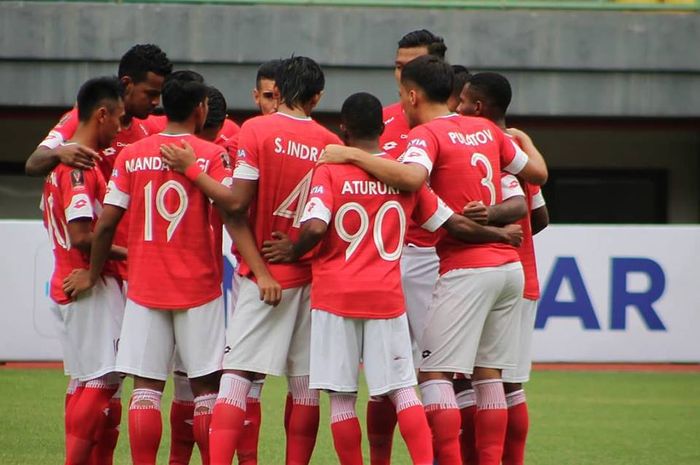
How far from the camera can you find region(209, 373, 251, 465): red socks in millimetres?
6516

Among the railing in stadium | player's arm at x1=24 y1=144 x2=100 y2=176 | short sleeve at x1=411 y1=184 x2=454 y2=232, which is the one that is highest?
the railing in stadium

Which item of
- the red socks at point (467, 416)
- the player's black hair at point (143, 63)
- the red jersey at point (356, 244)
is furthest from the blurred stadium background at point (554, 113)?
the player's black hair at point (143, 63)

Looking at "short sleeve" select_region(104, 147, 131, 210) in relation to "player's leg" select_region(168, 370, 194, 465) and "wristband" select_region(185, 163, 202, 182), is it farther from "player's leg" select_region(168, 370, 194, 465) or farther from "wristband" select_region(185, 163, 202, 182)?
"player's leg" select_region(168, 370, 194, 465)

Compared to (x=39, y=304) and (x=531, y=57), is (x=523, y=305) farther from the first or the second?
(x=531, y=57)

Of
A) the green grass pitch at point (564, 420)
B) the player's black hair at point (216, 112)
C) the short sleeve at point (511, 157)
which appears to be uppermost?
the player's black hair at point (216, 112)

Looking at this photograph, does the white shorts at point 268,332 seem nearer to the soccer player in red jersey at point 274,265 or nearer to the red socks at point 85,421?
the soccer player in red jersey at point 274,265

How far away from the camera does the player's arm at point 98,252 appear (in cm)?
670

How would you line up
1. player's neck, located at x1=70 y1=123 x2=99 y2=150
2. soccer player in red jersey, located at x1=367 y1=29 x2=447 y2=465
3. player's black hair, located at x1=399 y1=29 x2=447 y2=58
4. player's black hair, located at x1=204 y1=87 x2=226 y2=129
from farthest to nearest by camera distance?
player's black hair, located at x1=399 y1=29 x2=447 y2=58 → player's black hair, located at x1=204 y1=87 x2=226 y2=129 → soccer player in red jersey, located at x1=367 y1=29 x2=447 y2=465 → player's neck, located at x1=70 y1=123 x2=99 y2=150

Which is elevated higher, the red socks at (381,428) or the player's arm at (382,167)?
the player's arm at (382,167)

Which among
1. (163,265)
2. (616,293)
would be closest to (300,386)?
(163,265)

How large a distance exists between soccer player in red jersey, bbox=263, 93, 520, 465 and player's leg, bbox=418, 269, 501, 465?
0.81 ft

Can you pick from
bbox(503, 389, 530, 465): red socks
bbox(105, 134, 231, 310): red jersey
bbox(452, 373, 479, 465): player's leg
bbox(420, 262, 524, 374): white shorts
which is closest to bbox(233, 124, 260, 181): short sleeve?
bbox(105, 134, 231, 310): red jersey

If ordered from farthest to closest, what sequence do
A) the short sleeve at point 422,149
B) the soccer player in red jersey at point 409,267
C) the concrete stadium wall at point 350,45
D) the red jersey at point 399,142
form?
the concrete stadium wall at point 350,45, the red jersey at point 399,142, the soccer player in red jersey at point 409,267, the short sleeve at point 422,149

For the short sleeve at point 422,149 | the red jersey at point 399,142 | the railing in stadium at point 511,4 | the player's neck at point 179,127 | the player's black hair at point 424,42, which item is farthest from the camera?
the railing in stadium at point 511,4
